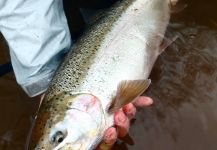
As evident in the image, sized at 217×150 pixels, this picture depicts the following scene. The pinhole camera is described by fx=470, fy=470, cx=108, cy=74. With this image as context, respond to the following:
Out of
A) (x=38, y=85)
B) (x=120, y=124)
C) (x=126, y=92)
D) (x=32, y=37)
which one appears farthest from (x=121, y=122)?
(x=32, y=37)

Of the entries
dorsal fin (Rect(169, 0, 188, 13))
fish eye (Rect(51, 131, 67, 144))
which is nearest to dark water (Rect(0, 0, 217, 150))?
dorsal fin (Rect(169, 0, 188, 13))

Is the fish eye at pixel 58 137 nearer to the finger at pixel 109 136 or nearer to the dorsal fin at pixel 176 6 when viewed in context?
the finger at pixel 109 136

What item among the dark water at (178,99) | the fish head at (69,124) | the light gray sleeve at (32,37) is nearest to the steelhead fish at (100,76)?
the fish head at (69,124)

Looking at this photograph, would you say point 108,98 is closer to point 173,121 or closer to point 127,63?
point 127,63

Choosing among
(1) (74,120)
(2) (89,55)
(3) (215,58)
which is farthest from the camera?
(3) (215,58)

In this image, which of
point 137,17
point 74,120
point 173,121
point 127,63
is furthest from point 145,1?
point 74,120

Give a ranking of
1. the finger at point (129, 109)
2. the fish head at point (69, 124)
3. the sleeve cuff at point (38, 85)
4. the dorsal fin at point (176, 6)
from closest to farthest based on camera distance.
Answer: the fish head at point (69, 124), the finger at point (129, 109), the sleeve cuff at point (38, 85), the dorsal fin at point (176, 6)

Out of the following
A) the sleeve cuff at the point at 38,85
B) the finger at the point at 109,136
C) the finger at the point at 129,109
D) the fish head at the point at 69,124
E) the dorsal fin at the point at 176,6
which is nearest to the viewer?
the fish head at the point at 69,124

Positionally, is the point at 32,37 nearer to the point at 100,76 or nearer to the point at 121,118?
the point at 100,76

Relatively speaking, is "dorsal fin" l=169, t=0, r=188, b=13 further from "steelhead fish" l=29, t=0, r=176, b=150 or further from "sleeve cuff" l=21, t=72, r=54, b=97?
"sleeve cuff" l=21, t=72, r=54, b=97
